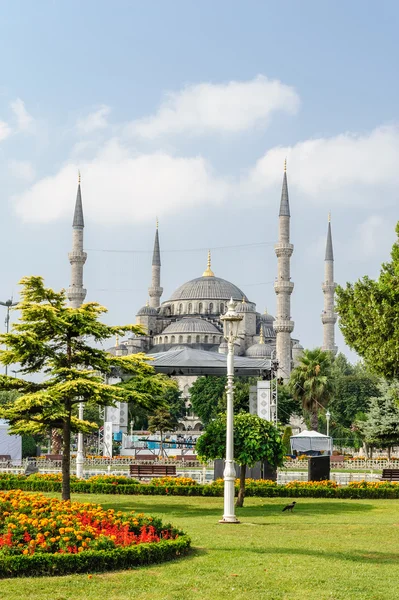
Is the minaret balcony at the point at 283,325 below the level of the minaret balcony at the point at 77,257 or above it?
below

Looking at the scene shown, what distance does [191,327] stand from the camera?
121 meters

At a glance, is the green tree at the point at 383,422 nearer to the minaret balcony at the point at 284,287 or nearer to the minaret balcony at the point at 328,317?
the minaret balcony at the point at 284,287

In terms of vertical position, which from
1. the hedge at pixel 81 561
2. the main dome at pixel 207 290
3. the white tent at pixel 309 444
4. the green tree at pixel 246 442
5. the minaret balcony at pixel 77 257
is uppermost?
the main dome at pixel 207 290

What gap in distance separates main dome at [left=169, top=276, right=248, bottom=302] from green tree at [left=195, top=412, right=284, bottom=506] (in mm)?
108916

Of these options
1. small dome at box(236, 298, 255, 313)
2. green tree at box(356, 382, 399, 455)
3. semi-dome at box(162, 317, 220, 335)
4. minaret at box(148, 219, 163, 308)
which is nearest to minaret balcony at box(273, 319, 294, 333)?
small dome at box(236, 298, 255, 313)

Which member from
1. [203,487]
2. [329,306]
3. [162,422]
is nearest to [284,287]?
[329,306]

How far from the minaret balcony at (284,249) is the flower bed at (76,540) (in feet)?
247

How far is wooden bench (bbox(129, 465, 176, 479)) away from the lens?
29422 mm

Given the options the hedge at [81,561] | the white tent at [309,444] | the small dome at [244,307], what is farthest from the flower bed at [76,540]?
the small dome at [244,307]

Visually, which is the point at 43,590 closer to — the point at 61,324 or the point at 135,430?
the point at 61,324

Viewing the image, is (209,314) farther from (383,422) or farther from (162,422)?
(383,422)

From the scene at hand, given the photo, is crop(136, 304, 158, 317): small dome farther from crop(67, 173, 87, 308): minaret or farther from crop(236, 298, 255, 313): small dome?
crop(67, 173, 87, 308): minaret

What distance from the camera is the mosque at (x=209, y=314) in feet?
289

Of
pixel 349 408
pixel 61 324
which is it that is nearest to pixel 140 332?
pixel 61 324
